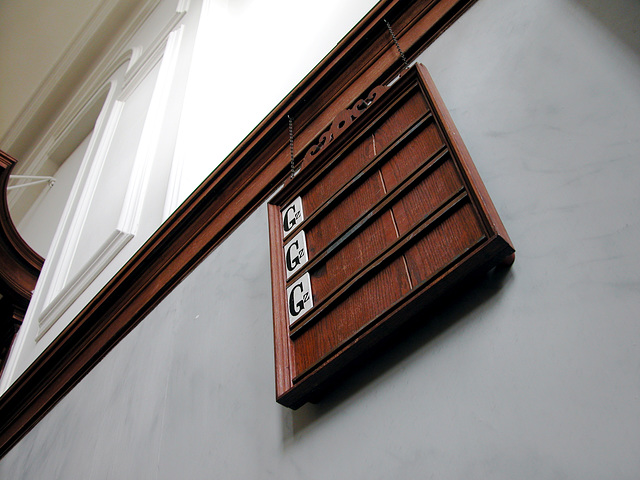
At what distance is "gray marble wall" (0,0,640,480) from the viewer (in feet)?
2.78

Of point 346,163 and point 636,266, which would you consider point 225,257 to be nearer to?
point 346,163

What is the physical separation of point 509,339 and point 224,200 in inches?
50.9

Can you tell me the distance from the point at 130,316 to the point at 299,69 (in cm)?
113

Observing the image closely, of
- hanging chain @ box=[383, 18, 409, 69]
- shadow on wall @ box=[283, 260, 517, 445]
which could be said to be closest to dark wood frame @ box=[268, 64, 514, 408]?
shadow on wall @ box=[283, 260, 517, 445]

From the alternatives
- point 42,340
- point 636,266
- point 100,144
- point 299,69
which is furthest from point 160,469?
point 100,144

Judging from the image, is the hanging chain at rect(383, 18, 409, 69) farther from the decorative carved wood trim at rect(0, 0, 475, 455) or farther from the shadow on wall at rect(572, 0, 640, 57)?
the shadow on wall at rect(572, 0, 640, 57)

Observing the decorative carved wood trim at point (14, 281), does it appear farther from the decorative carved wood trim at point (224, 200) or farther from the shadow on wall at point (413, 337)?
the shadow on wall at point (413, 337)

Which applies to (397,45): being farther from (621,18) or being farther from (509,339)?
(509,339)

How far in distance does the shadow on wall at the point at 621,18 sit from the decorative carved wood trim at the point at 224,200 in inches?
17.1

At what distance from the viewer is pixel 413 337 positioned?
3.61ft

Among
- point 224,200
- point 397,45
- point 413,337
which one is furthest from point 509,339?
point 224,200

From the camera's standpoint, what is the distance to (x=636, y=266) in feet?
2.92

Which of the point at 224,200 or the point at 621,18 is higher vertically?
the point at 224,200

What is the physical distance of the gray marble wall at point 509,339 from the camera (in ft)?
2.78
